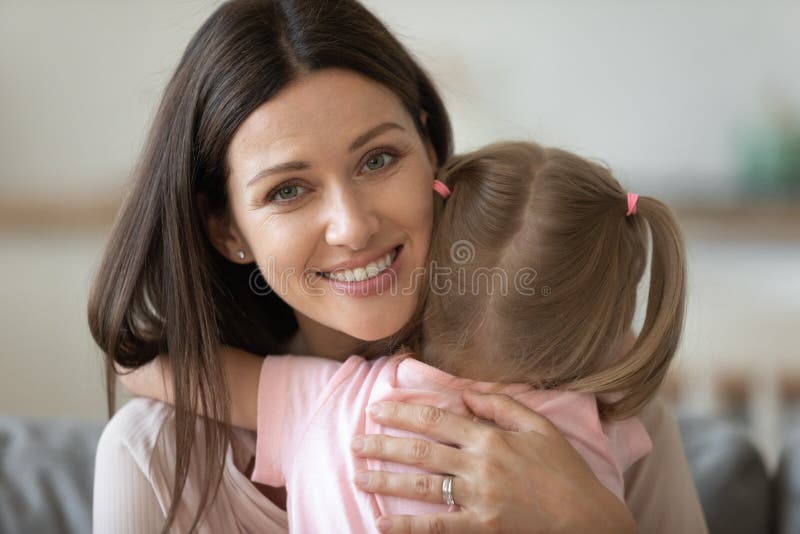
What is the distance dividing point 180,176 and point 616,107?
2117 mm

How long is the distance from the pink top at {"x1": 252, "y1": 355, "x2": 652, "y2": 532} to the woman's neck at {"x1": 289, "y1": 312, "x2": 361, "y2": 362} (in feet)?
0.51

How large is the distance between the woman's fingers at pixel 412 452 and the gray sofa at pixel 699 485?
62 centimetres

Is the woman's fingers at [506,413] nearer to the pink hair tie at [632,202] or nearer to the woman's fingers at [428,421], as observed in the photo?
the woman's fingers at [428,421]

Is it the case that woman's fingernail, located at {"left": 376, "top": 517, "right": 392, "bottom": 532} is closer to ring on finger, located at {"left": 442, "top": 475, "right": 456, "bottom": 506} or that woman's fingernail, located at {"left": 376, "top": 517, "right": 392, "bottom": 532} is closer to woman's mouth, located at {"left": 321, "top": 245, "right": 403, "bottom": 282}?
ring on finger, located at {"left": 442, "top": 475, "right": 456, "bottom": 506}

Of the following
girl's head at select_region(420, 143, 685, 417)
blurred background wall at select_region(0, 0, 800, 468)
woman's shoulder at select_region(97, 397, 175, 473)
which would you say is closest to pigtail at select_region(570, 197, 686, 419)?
girl's head at select_region(420, 143, 685, 417)

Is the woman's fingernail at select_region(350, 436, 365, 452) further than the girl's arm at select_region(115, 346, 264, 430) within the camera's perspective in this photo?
No

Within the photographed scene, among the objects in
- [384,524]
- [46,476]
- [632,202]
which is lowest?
[46,476]

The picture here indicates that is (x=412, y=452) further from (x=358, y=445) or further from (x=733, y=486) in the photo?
(x=733, y=486)

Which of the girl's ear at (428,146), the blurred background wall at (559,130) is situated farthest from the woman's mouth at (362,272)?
the blurred background wall at (559,130)

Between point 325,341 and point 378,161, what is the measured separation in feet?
1.12

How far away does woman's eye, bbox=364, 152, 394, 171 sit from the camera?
1182 millimetres

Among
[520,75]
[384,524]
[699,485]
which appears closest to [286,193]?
[384,524]

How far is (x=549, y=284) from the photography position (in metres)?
1.16

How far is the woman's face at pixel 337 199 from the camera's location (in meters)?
1.12
